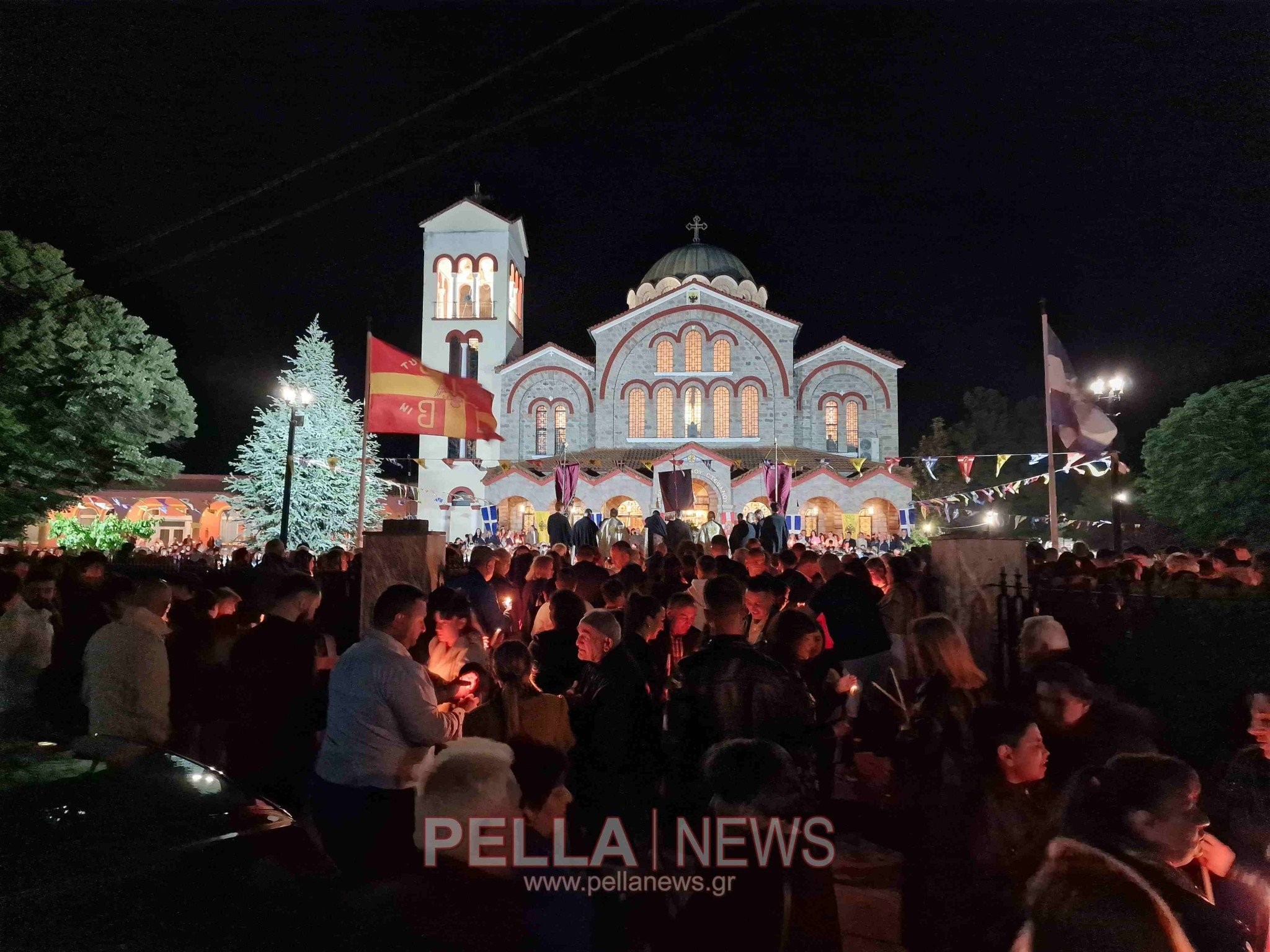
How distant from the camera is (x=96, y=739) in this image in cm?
326

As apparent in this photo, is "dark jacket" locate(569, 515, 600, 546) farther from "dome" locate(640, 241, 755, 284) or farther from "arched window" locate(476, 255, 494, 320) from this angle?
"dome" locate(640, 241, 755, 284)

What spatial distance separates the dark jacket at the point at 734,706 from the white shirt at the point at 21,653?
4.98m

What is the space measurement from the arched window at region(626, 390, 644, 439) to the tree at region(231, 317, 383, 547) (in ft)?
45.9

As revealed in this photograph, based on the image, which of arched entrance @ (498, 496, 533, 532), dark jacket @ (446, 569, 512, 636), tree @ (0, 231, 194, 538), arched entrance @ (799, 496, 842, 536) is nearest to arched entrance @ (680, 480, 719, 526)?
arched entrance @ (799, 496, 842, 536)

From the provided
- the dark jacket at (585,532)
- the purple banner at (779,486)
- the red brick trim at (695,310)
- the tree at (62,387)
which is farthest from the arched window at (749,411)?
the tree at (62,387)

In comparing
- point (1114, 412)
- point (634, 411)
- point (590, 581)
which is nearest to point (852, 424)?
point (634, 411)

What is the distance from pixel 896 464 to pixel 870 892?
33.8 m

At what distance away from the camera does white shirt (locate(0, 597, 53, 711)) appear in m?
5.65

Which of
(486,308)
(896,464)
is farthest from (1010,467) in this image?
(486,308)

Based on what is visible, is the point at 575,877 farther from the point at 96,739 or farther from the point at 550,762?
the point at 96,739

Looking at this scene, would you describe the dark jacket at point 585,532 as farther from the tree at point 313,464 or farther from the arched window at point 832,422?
the arched window at point 832,422

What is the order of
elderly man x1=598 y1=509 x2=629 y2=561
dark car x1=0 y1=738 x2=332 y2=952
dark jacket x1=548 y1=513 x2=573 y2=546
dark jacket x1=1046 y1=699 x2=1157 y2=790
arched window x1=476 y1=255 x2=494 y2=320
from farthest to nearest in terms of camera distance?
arched window x1=476 y1=255 x2=494 y2=320
elderly man x1=598 y1=509 x2=629 y2=561
dark jacket x1=548 y1=513 x2=573 y2=546
dark jacket x1=1046 y1=699 x2=1157 y2=790
dark car x1=0 y1=738 x2=332 y2=952

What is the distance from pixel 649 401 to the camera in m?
40.6

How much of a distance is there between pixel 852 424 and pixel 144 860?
133 feet
